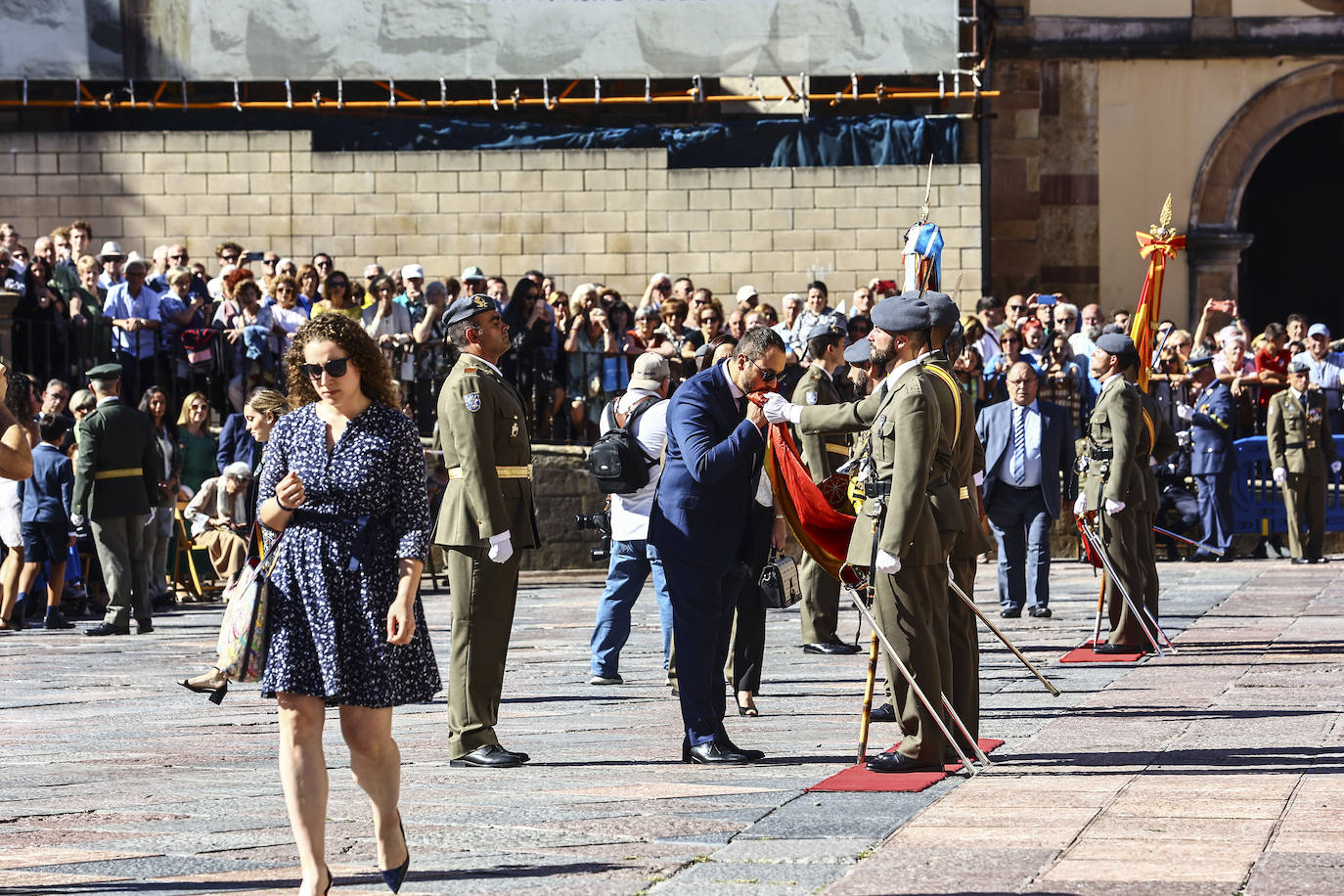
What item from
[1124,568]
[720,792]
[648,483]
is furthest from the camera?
[1124,568]

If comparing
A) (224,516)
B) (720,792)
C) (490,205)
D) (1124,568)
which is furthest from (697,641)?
(490,205)

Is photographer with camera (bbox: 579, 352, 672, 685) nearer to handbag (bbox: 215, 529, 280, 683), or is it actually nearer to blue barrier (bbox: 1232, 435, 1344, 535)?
handbag (bbox: 215, 529, 280, 683)

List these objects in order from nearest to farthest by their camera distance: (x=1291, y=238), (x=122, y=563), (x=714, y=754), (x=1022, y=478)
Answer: (x=714, y=754) → (x=122, y=563) → (x=1022, y=478) → (x=1291, y=238)

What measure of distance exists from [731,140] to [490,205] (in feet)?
8.97

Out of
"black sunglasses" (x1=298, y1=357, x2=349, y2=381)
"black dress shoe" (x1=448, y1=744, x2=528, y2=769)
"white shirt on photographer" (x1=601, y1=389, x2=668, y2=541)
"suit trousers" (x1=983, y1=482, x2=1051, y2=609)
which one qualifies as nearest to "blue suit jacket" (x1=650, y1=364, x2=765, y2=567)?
"black dress shoe" (x1=448, y1=744, x2=528, y2=769)

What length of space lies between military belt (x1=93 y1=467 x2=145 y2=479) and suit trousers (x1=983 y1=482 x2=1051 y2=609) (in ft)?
18.6

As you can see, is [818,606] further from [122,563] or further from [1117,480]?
[122,563]

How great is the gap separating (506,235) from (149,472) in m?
9.60

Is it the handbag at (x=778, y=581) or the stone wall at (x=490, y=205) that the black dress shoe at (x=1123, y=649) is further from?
the stone wall at (x=490, y=205)

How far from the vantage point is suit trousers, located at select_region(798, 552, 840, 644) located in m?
12.0

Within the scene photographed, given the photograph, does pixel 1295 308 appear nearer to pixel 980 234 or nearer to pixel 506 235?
pixel 980 234

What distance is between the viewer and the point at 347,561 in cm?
592

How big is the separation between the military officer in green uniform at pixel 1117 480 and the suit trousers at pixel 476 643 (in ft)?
15.2

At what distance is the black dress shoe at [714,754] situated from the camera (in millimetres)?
8078
